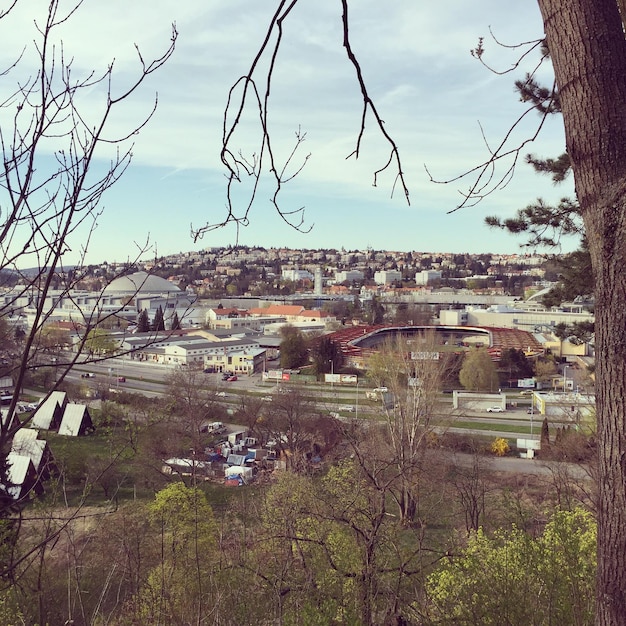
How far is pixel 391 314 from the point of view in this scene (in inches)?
1396

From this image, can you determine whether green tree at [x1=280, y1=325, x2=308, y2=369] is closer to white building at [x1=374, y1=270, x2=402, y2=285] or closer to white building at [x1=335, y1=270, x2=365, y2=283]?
white building at [x1=374, y1=270, x2=402, y2=285]

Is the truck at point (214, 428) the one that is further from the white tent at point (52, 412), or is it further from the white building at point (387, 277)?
the white building at point (387, 277)

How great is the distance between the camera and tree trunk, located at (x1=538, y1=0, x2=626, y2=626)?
0.84 metres

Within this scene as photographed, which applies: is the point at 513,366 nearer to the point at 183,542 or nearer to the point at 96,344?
the point at 183,542

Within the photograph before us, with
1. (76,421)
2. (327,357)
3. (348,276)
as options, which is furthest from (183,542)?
(348,276)

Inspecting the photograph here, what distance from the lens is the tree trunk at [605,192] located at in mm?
838

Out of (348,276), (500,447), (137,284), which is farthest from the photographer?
(348,276)

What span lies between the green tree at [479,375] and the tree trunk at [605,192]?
16766 millimetres

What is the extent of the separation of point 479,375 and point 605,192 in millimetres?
16861

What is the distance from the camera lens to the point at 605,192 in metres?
0.86

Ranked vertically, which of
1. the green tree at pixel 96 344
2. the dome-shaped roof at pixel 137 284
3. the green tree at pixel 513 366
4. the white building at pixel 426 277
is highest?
the white building at pixel 426 277

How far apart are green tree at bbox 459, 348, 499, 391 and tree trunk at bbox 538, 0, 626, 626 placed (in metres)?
16.8

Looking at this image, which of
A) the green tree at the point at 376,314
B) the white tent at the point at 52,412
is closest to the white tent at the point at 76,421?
the white tent at the point at 52,412

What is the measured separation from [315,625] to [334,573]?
1.11 metres
